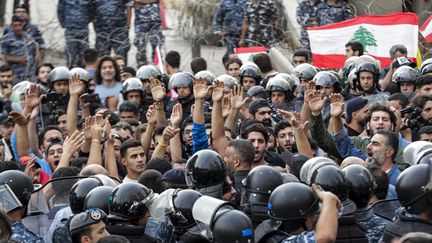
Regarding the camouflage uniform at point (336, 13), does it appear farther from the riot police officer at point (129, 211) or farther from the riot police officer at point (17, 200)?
the riot police officer at point (129, 211)

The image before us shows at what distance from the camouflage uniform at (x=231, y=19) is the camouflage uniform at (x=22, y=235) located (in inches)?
365

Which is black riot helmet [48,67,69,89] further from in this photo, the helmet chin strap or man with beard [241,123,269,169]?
the helmet chin strap

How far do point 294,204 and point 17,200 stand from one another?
7.20 feet

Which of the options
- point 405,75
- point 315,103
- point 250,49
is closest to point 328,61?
point 250,49

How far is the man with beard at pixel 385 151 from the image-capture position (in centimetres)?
1138

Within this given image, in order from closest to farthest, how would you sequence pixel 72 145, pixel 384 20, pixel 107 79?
pixel 72 145 < pixel 107 79 < pixel 384 20

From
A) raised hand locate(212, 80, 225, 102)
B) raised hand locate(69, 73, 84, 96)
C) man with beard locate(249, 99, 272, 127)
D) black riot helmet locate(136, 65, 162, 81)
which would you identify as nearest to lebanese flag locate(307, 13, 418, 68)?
black riot helmet locate(136, 65, 162, 81)

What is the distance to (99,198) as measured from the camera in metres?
9.81

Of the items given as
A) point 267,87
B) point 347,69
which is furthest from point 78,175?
point 347,69

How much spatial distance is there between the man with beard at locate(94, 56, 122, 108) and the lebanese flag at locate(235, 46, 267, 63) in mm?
2084

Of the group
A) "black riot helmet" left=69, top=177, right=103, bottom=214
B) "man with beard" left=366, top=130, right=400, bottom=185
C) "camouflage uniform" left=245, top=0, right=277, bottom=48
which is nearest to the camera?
"black riot helmet" left=69, top=177, right=103, bottom=214

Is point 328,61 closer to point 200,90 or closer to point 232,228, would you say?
point 200,90

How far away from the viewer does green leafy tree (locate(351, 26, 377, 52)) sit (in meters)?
17.3

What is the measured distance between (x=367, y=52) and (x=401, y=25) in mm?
568
